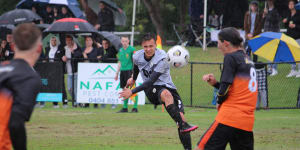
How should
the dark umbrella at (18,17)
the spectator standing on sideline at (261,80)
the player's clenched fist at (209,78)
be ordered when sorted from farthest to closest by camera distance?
the dark umbrella at (18,17) < the spectator standing on sideline at (261,80) < the player's clenched fist at (209,78)

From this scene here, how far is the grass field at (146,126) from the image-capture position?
375 inches

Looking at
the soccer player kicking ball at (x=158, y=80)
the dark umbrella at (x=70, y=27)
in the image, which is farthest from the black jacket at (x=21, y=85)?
the dark umbrella at (x=70, y=27)

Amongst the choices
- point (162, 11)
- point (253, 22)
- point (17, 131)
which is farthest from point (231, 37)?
point (162, 11)

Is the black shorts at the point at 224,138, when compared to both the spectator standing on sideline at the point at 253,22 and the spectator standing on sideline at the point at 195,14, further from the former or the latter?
the spectator standing on sideline at the point at 195,14

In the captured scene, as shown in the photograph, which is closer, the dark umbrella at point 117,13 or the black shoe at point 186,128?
the black shoe at point 186,128

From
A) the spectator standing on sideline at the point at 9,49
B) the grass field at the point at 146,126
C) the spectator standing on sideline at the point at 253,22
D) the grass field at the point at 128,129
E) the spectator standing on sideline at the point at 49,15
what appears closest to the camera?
the grass field at the point at 128,129

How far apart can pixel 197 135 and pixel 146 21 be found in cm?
3247

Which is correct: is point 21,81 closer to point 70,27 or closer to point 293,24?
point 70,27

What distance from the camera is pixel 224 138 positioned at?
18.9 ft

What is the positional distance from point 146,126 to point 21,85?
7830mm

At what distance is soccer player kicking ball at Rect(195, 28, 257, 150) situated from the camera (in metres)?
5.78

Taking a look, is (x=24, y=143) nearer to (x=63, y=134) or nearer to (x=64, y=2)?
(x=63, y=134)

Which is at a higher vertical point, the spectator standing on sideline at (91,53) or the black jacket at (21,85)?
the black jacket at (21,85)

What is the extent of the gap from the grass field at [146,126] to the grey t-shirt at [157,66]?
1.17m
